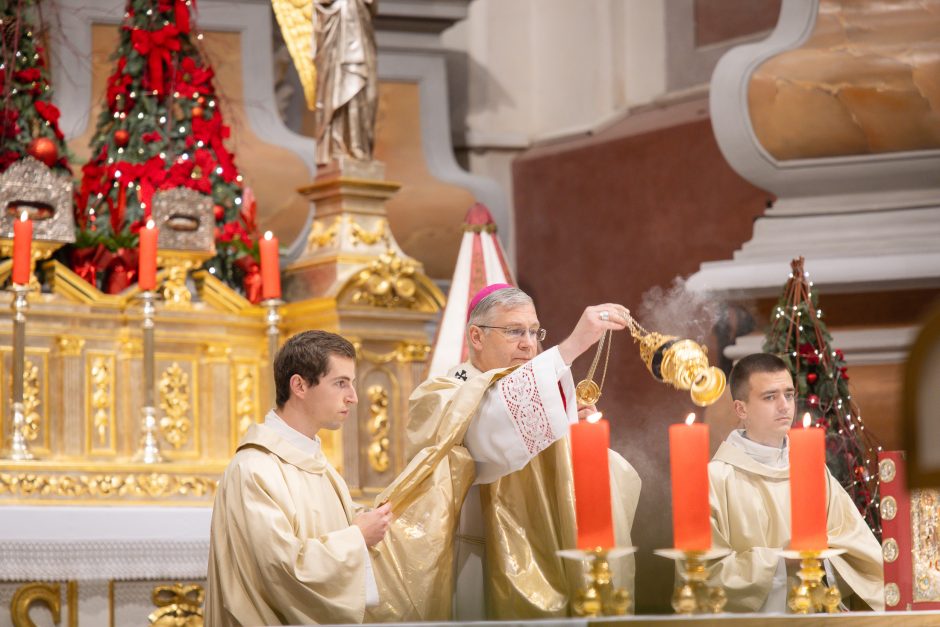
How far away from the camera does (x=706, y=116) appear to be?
838cm

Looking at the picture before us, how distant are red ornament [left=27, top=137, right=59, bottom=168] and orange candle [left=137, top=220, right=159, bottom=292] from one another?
782 millimetres

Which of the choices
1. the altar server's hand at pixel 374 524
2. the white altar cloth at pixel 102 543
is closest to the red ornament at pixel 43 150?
the white altar cloth at pixel 102 543

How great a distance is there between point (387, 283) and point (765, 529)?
3138 millimetres

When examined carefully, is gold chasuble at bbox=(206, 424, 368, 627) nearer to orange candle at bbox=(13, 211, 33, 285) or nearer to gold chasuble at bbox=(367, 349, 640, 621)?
gold chasuble at bbox=(367, 349, 640, 621)

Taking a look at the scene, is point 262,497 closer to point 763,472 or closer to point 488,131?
point 763,472

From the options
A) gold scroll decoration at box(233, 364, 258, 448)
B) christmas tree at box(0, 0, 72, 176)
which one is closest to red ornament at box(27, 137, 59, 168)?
christmas tree at box(0, 0, 72, 176)

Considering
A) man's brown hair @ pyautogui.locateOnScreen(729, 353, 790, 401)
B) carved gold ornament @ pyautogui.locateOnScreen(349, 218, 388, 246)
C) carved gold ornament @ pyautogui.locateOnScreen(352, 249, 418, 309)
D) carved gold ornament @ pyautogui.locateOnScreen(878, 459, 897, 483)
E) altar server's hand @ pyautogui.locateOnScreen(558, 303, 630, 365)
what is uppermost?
carved gold ornament @ pyautogui.locateOnScreen(349, 218, 388, 246)

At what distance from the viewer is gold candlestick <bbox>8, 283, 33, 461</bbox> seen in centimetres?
535

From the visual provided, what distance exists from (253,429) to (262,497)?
0.25m

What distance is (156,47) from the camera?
21.4ft

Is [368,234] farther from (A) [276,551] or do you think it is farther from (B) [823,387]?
(A) [276,551]

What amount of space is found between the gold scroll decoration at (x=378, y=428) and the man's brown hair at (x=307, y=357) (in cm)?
277

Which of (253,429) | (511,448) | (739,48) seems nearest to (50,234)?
(253,429)


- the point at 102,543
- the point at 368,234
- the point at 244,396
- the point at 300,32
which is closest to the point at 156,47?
the point at 300,32
